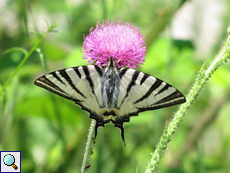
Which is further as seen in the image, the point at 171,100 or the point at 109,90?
the point at 109,90

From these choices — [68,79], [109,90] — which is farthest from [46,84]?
[109,90]

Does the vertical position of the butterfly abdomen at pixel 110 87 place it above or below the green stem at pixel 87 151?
above

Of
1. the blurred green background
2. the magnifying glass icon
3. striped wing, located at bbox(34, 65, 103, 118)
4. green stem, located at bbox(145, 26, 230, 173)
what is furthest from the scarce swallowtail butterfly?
the magnifying glass icon

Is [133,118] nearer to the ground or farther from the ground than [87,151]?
farther from the ground

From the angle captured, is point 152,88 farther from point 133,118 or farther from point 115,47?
Result: point 133,118

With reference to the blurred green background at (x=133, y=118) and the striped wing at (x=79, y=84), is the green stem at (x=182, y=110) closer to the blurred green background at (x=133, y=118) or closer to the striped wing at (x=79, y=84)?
the striped wing at (x=79, y=84)

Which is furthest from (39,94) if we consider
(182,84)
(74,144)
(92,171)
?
(182,84)

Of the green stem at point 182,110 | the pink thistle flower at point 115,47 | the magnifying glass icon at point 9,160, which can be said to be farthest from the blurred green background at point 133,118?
the green stem at point 182,110

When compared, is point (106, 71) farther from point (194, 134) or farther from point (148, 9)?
point (148, 9)
